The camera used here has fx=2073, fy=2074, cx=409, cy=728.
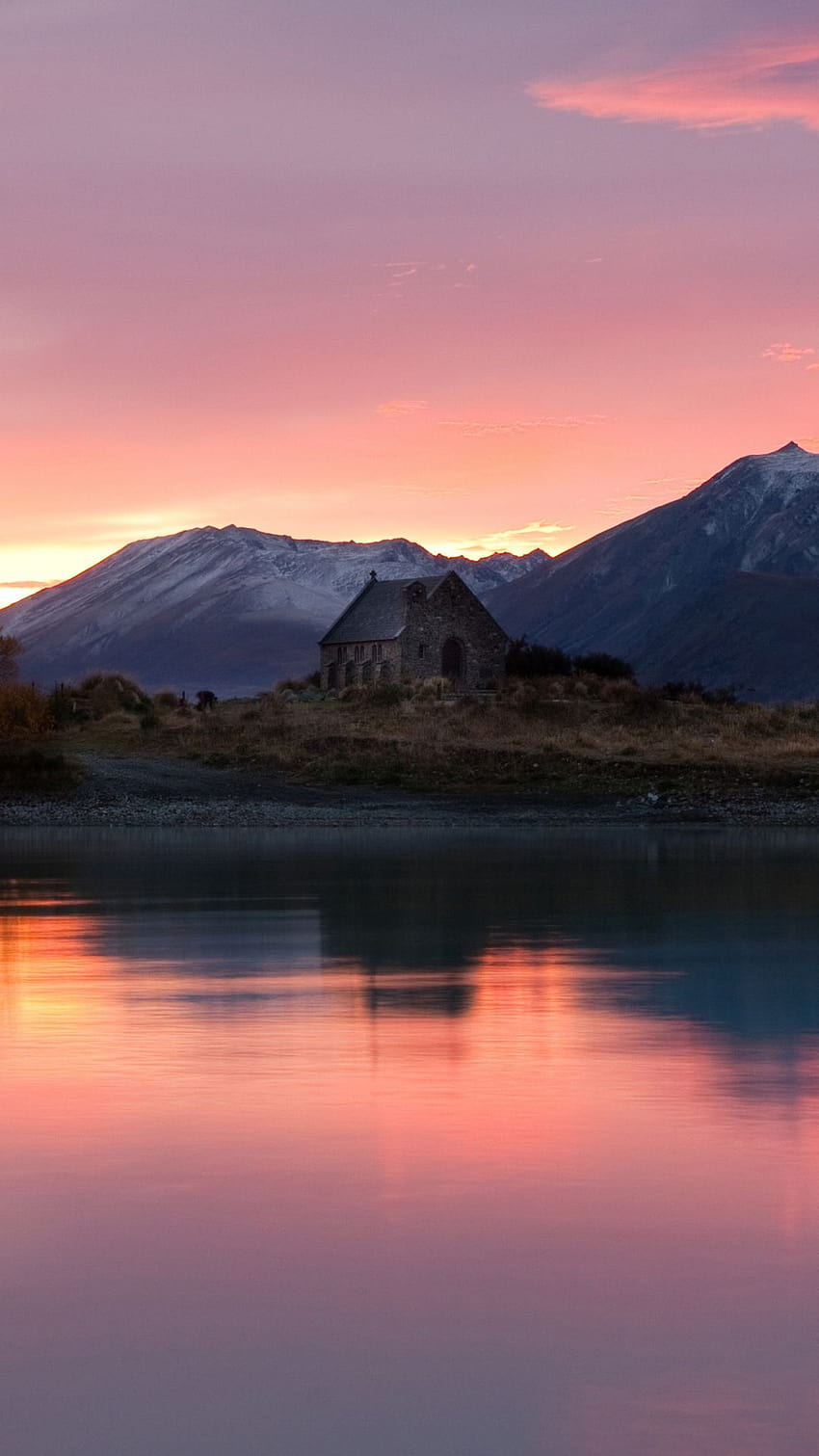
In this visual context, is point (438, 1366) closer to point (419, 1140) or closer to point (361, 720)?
point (419, 1140)

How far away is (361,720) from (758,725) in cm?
1364

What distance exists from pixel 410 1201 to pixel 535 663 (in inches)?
3234

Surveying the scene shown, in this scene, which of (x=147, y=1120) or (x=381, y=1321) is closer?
(x=381, y=1321)

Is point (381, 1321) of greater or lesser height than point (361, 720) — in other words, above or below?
below

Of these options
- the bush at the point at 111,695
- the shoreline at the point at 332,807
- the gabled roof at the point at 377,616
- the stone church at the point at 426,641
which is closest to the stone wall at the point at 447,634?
the stone church at the point at 426,641

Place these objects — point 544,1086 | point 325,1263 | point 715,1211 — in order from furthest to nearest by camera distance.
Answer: point 544,1086 → point 715,1211 → point 325,1263

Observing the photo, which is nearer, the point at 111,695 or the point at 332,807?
the point at 332,807

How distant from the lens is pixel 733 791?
59.5 meters

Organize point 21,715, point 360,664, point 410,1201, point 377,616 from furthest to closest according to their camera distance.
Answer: point 377,616, point 360,664, point 21,715, point 410,1201

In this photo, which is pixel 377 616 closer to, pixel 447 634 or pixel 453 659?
pixel 447 634

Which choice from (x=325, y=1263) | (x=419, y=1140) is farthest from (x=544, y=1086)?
(x=325, y=1263)

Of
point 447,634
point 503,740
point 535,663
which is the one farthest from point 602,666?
point 503,740

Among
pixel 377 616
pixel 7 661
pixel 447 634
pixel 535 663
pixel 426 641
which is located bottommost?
pixel 7 661

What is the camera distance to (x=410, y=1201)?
1027 cm
